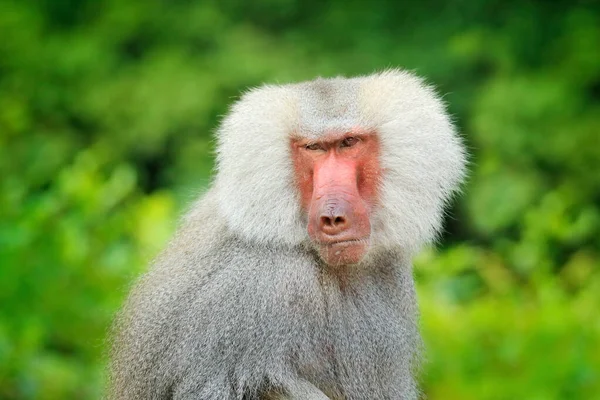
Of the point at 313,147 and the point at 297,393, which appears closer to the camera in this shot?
the point at 297,393

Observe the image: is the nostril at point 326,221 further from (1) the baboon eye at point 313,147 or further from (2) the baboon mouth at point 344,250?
(1) the baboon eye at point 313,147

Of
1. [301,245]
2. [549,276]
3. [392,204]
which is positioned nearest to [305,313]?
[301,245]

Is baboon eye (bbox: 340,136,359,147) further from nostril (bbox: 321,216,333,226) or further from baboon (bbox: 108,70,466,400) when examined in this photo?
nostril (bbox: 321,216,333,226)

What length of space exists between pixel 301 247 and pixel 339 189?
0.92ft

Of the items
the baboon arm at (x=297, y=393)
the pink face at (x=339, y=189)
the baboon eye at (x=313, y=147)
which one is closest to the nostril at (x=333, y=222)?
the pink face at (x=339, y=189)

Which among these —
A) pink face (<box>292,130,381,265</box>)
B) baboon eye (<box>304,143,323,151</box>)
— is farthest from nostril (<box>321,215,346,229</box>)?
baboon eye (<box>304,143,323,151</box>)

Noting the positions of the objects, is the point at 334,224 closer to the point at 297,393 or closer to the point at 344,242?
the point at 344,242

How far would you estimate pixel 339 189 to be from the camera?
11.5 feet

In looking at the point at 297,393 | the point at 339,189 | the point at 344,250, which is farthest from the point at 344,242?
the point at 297,393

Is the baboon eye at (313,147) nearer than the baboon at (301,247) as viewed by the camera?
No

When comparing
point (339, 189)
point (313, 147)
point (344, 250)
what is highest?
point (313, 147)

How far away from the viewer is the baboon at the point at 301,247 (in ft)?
11.4

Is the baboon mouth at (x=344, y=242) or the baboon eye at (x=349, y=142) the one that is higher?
the baboon eye at (x=349, y=142)

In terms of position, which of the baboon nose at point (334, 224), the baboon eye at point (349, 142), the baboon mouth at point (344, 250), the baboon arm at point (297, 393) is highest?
the baboon eye at point (349, 142)
